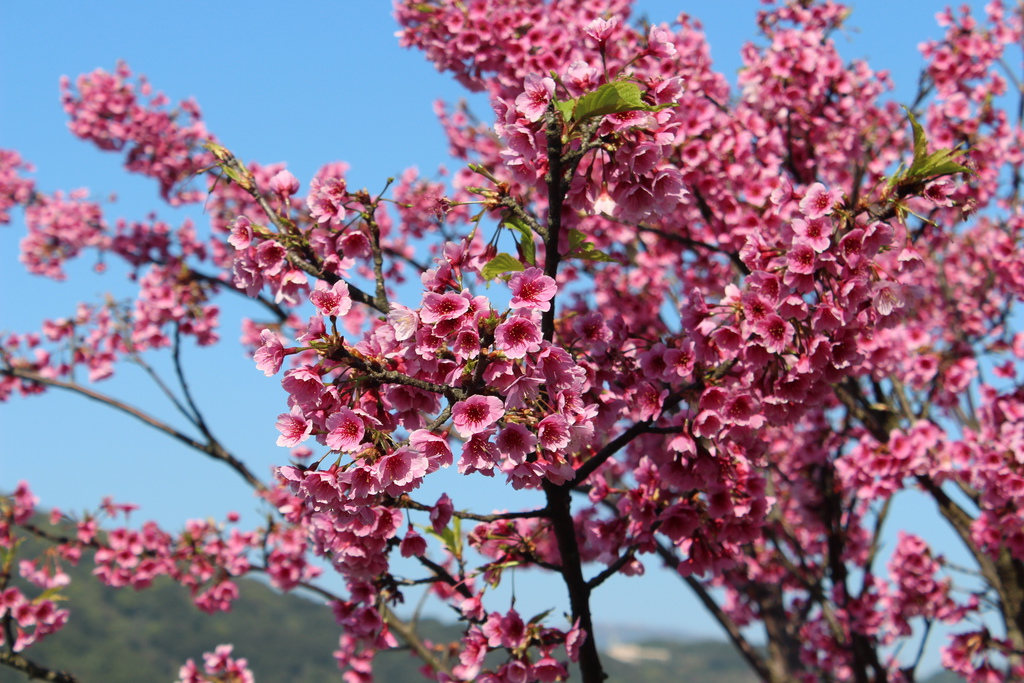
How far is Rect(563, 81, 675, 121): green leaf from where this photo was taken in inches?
111

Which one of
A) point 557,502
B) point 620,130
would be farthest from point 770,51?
point 557,502

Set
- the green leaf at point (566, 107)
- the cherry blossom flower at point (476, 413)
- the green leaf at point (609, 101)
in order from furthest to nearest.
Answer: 1. the green leaf at point (566, 107)
2. the green leaf at point (609, 101)
3. the cherry blossom flower at point (476, 413)

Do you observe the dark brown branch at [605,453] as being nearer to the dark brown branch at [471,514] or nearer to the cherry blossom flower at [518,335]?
the dark brown branch at [471,514]

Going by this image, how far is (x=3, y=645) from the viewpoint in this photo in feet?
17.2

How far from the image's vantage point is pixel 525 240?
298 cm

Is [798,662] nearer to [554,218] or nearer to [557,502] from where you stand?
[557,502]

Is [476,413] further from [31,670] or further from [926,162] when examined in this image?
[31,670]

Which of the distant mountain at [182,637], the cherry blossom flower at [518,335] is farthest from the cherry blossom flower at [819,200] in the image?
the distant mountain at [182,637]

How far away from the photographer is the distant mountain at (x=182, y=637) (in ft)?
193

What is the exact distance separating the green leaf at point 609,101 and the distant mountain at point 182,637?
5702 cm

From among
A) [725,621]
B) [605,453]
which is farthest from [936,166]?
[725,621]

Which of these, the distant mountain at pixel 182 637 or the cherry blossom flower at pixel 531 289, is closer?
the cherry blossom flower at pixel 531 289

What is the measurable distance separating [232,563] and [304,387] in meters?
5.14

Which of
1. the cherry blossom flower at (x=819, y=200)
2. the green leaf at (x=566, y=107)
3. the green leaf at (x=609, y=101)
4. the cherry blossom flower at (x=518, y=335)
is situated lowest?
the cherry blossom flower at (x=518, y=335)
